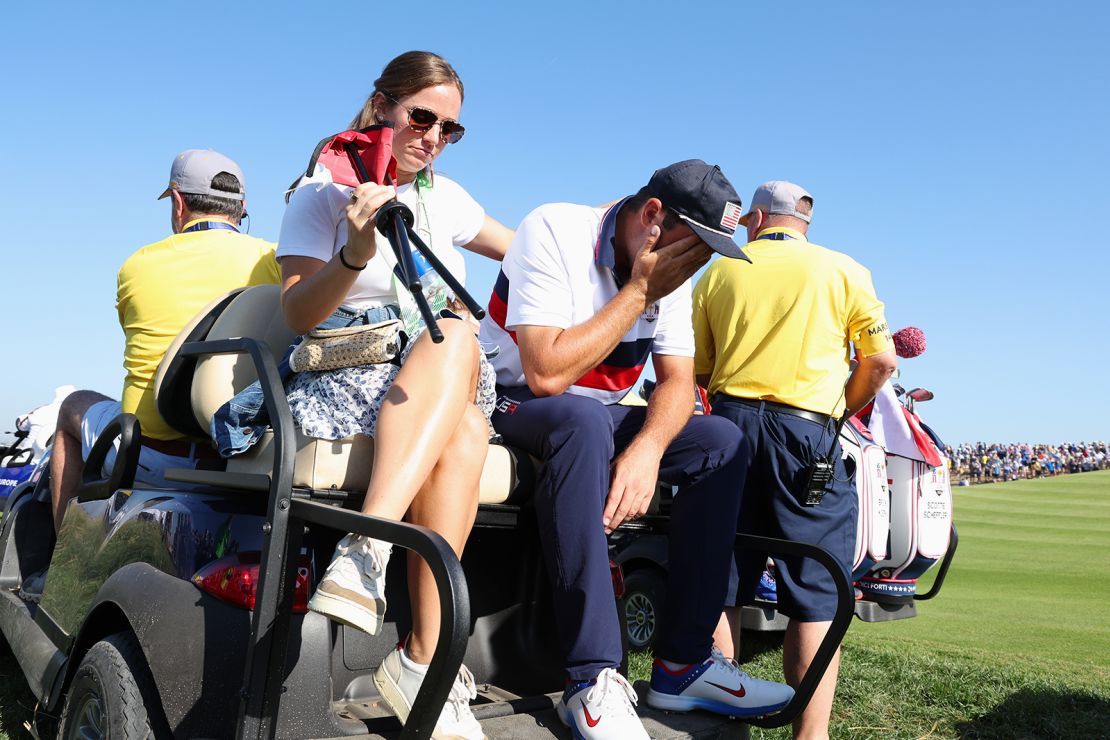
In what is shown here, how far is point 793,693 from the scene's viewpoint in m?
3.13

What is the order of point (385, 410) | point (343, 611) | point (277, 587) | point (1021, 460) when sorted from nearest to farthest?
point (343, 611) → point (277, 587) → point (385, 410) → point (1021, 460)

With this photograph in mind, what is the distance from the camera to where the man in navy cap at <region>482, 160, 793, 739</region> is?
2.70m

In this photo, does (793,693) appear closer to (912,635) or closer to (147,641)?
(147,641)

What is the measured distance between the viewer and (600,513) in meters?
2.74

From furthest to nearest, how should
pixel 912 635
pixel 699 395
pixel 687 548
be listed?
pixel 912 635 < pixel 699 395 < pixel 687 548

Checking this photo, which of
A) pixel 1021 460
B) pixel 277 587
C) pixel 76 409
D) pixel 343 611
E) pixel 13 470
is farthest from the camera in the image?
pixel 1021 460

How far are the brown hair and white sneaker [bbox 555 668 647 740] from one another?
1989 millimetres

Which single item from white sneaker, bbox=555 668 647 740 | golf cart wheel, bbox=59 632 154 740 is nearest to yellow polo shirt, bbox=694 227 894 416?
white sneaker, bbox=555 668 647 740

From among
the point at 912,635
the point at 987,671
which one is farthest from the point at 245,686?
the point at 912,635

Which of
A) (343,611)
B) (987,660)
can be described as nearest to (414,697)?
(343,611)

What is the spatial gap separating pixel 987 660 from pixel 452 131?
5.04 meters

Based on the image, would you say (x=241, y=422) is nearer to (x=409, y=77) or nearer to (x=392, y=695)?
(x=392, y=695)

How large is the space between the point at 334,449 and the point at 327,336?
1.25 feet

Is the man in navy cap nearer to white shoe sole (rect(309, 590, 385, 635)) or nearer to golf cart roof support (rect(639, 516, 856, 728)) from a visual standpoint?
golf cart roof support (rect(639, 516, 856, 728))
